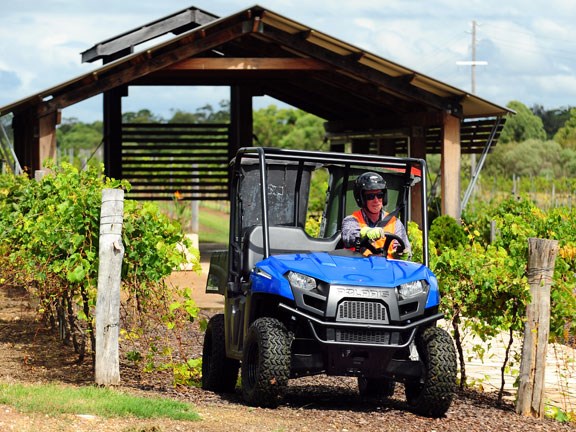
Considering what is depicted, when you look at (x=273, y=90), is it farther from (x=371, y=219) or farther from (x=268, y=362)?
(x=268, y=362)

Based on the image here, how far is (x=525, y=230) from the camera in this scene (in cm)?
1198

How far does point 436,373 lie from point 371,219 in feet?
4.52

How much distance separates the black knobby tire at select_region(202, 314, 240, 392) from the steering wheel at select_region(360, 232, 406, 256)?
1.60m

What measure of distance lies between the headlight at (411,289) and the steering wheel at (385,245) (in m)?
0.56

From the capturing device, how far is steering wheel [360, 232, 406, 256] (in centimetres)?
894

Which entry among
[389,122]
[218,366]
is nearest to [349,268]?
[218,366]

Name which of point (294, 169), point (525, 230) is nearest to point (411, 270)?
point (294, 169)

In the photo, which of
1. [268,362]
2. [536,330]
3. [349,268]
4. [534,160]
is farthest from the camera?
[534,160]

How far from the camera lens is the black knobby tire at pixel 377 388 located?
9.62 meters

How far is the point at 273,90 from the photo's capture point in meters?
27.1

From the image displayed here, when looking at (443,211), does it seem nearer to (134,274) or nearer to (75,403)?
(134,274)

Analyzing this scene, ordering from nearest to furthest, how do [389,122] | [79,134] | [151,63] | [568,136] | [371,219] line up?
1. [371,219]
2. [151,63]
3. [389,122]
4. [568,136]
5. [79,134]

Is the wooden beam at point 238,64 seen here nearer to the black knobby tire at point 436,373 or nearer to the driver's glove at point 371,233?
the driver's glove at point 371,233

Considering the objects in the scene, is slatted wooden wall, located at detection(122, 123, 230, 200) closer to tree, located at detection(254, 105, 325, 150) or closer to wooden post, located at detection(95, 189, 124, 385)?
wooden post, located at detection(95, 189, 124, 385)
